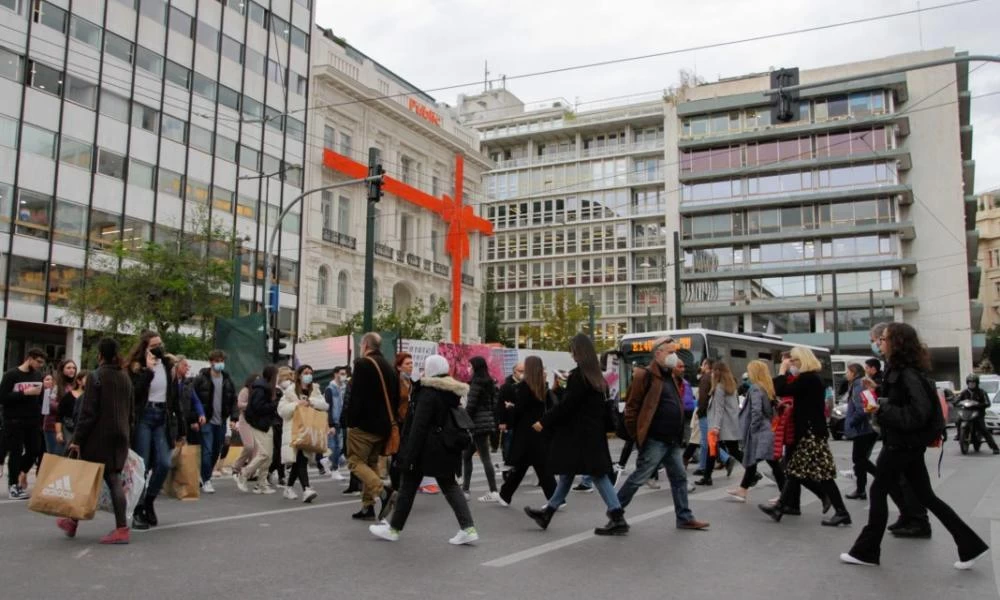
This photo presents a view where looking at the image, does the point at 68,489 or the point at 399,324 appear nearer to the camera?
the point at 68,489

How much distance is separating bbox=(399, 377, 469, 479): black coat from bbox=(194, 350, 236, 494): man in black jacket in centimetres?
517

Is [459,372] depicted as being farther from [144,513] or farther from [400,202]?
[400,202]

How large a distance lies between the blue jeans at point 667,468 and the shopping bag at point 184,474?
4806 mm

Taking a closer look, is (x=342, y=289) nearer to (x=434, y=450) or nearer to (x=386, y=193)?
(x=386, y=193)

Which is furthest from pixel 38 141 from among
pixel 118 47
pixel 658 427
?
pixel 658 427

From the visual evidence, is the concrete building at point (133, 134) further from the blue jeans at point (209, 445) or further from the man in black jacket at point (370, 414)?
the man in black jacket at point (370, 414)

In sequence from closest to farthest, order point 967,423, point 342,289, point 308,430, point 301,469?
point 308,430
point 301,469
point 967,423
point 342,289

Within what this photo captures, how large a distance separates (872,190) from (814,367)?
60.4 metres

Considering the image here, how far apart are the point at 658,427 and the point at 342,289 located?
43710 mm

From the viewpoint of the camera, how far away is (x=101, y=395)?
738cm

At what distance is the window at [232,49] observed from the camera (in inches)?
1703

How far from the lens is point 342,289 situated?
50.7 meters

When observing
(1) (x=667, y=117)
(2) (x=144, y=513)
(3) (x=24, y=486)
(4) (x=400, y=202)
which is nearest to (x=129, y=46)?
(4) (x=400, y=202)

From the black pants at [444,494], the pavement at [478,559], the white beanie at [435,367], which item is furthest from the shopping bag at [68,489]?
the white beanie at [435,367]
